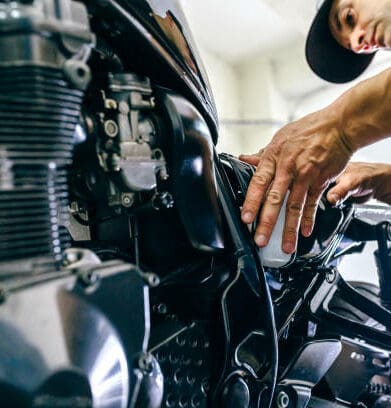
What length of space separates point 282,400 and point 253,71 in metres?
3.59

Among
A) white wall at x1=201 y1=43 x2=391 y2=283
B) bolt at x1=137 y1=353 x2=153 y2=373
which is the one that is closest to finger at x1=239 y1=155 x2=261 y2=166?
bolt at x1=137 y1=353 x2=153 y2=373

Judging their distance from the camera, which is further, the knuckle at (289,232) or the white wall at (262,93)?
the white wall at (262,93)

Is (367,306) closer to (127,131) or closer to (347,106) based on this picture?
(347,106)

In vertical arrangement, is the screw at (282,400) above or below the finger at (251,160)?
below

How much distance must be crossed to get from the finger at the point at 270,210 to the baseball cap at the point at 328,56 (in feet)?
1.42

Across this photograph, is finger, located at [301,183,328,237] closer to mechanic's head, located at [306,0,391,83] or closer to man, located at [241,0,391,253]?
man, located at [241,0,391,253]

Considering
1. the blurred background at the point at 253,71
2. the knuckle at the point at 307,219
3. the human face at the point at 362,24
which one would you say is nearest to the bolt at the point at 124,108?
the knuckle at the point at 307,219

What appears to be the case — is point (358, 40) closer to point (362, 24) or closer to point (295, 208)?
point (362, 24)

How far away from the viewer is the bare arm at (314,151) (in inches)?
33.7

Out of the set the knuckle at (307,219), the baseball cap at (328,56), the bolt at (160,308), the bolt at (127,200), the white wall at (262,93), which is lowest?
the bolt at (160,308)

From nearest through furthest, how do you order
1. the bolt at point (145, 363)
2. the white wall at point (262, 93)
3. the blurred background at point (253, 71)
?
the bolt at point (145, 363) → the blurred background at point (253, 71) → the white wall at point (262, 93)

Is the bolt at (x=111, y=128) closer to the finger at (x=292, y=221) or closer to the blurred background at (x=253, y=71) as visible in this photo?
the finger at (x=292, y=221)

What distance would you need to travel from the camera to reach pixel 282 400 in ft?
2.87

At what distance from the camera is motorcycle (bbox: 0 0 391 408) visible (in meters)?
0.49
